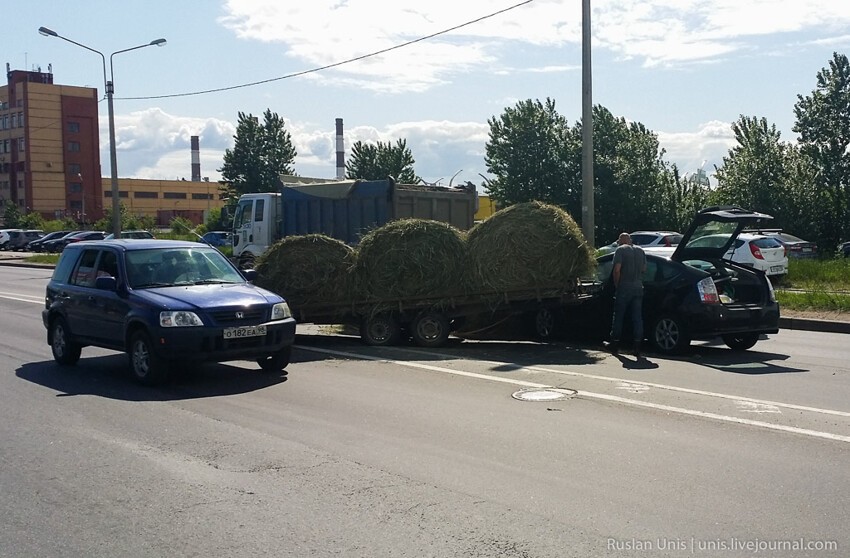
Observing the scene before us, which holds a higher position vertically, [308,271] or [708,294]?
[308,271]

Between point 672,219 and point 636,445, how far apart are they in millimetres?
35253

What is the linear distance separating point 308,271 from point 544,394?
491cm

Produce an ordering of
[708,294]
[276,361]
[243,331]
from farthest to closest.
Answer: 1. [708,294]
2. [276,361]
3. [243,331]

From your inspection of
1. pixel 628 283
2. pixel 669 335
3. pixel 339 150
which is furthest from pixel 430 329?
pixel 339 150

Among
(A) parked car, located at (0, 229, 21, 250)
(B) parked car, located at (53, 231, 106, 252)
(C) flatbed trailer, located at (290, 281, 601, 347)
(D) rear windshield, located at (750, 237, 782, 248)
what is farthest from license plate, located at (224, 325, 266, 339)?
(A) parked car, located at (0, 229, 21, 250)

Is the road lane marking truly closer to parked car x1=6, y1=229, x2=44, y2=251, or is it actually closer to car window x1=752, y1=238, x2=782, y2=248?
car window x1=752, y1=238, x2=782, y2=248

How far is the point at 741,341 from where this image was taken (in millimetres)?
12461

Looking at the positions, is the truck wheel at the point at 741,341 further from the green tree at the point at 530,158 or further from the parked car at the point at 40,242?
the parked car at the point at 40,242

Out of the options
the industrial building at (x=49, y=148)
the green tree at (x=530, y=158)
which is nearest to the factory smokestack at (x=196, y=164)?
the industrial building at (x=49, y=148)

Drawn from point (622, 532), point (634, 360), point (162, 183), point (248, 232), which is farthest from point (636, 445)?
point (162, 183)

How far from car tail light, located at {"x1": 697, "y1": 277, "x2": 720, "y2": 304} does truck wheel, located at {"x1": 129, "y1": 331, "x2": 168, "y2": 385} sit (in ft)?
21.7

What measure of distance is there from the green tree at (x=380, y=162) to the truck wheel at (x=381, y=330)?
48.8 m

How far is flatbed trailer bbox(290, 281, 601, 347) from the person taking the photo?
41.8ft

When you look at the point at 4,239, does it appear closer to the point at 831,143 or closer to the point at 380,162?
the point at 380,162
